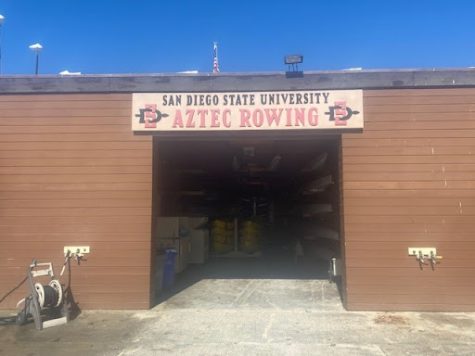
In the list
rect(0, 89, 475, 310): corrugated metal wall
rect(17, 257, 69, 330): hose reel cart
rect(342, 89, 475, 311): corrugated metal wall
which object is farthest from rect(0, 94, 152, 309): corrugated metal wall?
rect(342, 89, 475, 311): corrugated metal wall

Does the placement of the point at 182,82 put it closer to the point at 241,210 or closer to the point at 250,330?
the point at 250,330

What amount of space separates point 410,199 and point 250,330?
4779 millimetres

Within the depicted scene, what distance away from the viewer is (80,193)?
9.41 metres

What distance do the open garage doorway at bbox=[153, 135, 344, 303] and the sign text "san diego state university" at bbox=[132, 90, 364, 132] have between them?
540 millimetres

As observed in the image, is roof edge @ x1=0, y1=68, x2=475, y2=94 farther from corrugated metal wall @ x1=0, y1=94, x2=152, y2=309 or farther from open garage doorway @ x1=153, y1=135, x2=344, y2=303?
open garage doorway @ x1=153, y1=135, x2=344, y2=303

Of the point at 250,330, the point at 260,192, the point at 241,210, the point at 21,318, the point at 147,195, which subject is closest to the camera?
the point at 250,330

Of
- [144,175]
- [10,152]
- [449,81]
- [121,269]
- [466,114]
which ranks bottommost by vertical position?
[121,269]

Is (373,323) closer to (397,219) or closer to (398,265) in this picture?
(398,265)

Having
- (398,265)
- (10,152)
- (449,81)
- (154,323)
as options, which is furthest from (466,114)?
(10,152)

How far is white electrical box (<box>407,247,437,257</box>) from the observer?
8.88 meters

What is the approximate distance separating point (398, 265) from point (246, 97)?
5.35 meters

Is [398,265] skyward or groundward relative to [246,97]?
groundward

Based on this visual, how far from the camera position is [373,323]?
7.95 meters

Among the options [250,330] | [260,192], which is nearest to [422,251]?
[250,330]
